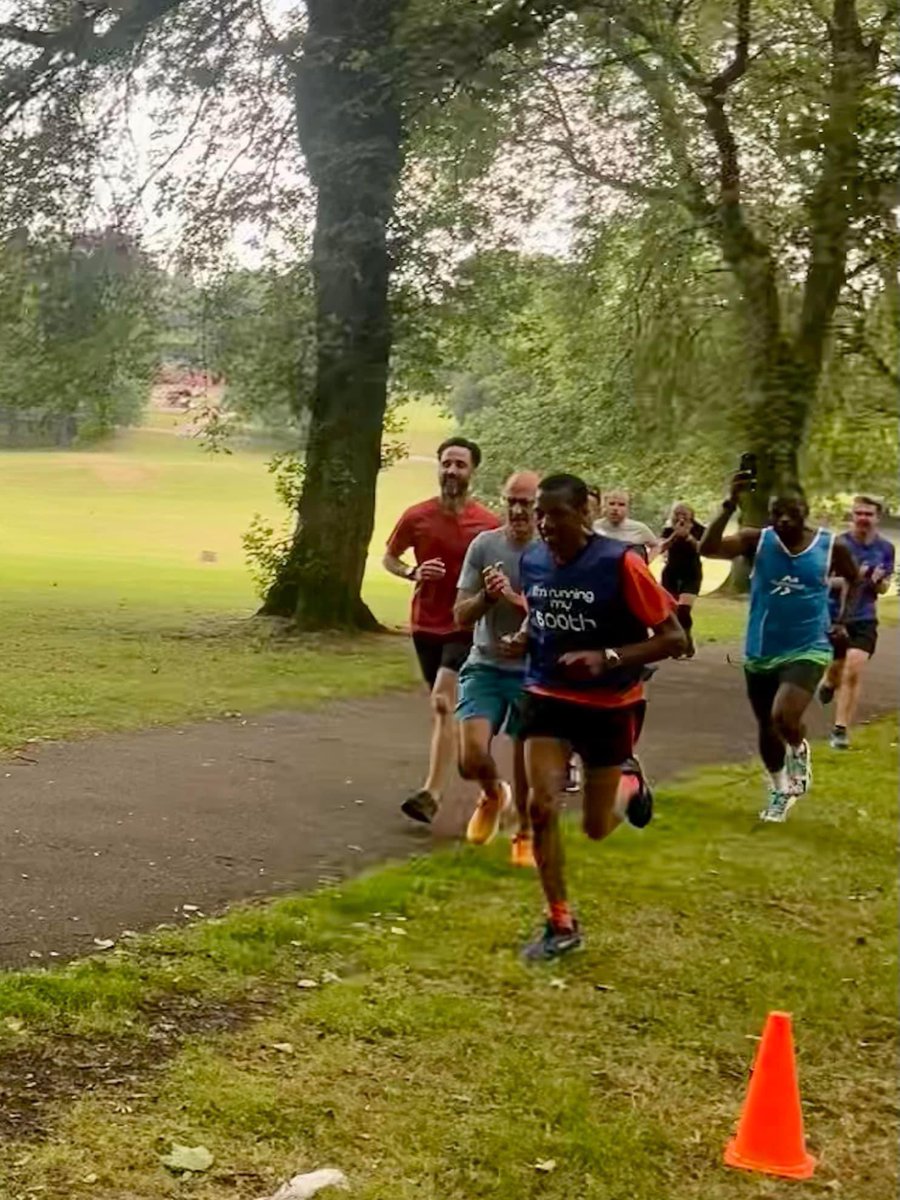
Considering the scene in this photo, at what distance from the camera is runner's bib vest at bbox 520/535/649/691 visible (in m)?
5.65

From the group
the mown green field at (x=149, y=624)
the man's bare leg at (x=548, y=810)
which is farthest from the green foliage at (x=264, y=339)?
the man's bare leg at (x=548, y=810)

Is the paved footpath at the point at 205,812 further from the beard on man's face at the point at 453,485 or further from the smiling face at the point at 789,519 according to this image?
the smiling face at the point at 789,519

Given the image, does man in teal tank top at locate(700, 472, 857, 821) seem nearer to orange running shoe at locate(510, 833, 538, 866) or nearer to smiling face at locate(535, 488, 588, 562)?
orange running shoe at locate(510, 833, 538, 866)

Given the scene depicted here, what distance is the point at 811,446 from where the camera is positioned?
5918 mm

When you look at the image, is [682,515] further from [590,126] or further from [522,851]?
[522,851]

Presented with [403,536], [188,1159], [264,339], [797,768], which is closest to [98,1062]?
[188,1159]

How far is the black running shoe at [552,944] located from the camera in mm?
5555

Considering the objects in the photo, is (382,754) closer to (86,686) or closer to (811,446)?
(86,686)

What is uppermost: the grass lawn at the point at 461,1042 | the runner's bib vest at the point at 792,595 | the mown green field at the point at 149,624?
the runner's bib vest at the point at 792,595

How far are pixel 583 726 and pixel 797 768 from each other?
2.90 m

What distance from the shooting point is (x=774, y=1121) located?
13.3 feet

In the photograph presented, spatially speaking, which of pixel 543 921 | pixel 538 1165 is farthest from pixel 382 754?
pixel 538 1165

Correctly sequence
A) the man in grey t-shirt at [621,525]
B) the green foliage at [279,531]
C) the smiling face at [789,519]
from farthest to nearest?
1. the green foliage at [279,531]
2. the man in grey t-shirt at [621,525]
3. the smiling face at [789,519]

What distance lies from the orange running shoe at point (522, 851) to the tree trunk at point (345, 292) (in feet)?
16.1
